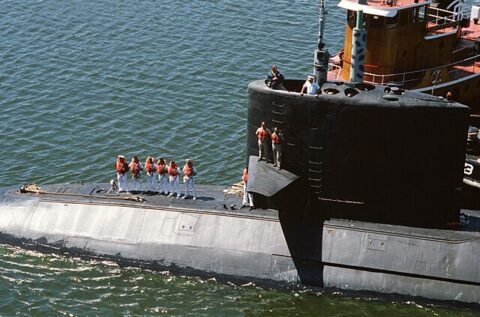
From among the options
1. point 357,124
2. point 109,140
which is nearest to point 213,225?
point 357,124

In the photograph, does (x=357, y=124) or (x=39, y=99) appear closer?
(x=357, y=124)

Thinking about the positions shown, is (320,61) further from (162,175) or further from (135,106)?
(135,106)

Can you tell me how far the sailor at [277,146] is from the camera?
2592 cm

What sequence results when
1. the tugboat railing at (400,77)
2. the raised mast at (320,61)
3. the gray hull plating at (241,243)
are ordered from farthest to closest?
1. the tugboat railing at (400,77)
2. the gray hull plating at (241,243)
3. the raised mast at (320,61)

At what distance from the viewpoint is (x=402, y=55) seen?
38469mm

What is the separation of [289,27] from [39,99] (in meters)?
18.0

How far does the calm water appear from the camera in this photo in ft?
92.2

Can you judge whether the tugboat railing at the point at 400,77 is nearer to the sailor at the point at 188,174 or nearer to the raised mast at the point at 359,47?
the sailor at the point at 188,174

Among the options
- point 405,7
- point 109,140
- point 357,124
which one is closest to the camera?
point 357,124

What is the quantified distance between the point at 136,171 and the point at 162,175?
38.3 inches

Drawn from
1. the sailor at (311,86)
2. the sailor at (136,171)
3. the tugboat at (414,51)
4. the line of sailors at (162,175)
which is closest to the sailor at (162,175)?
the line of sailors at (162,175)

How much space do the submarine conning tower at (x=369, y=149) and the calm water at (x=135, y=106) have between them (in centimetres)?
316

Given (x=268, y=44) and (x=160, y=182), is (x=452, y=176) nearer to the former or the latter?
(x=160, y=182)

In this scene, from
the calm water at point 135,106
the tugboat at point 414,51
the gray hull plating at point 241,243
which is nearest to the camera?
the gray hull plating at point 241,243
